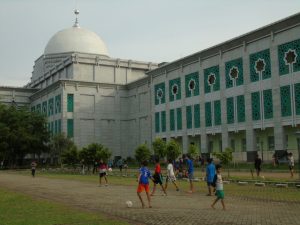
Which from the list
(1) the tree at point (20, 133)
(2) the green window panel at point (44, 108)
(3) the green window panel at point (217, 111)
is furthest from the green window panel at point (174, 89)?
(2) the green window panel at point (44, 108)

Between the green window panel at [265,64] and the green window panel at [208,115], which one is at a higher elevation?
the green window panel at [265,64]

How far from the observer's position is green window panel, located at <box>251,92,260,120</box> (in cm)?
4391

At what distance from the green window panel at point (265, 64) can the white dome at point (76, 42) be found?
40.0m

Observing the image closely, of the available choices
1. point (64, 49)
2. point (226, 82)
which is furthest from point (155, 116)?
point (64, 49)

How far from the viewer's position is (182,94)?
55.5m

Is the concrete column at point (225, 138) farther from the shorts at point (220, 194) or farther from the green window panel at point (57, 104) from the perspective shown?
the shorts at point (220, 194)

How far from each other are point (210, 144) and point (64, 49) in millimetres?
39301

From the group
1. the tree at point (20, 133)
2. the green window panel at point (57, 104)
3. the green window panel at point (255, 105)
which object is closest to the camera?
the green window panel at point (255, 105)

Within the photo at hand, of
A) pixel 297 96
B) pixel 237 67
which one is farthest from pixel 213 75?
pixel 297 96

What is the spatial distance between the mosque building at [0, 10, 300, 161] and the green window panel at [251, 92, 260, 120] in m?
0.10

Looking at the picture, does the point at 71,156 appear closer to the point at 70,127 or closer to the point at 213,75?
A: the point at 213,75

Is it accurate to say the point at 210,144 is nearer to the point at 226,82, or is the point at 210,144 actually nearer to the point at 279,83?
the point at 226,82

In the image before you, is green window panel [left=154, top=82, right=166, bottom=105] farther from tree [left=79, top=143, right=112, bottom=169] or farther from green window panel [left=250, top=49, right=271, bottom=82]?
tree [left=79, top=143, right=112, bottom=169]

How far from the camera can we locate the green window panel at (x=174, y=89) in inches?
2222
